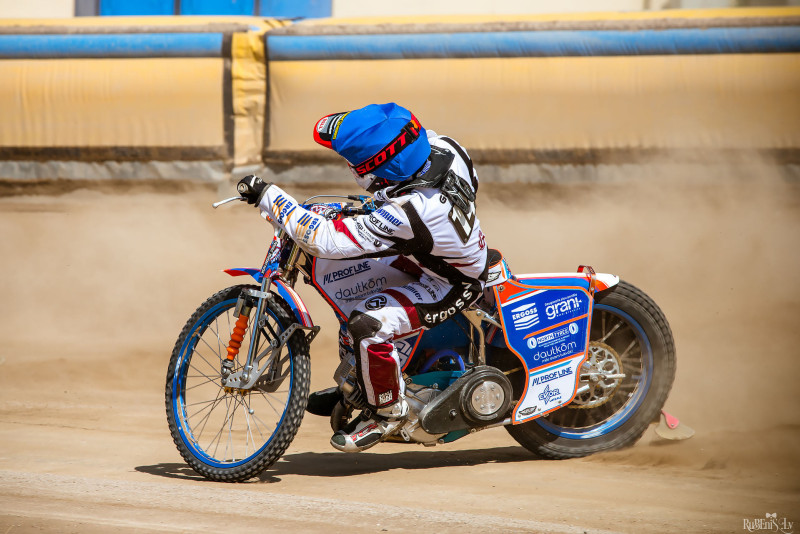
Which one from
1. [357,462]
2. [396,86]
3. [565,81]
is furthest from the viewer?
[396,86]

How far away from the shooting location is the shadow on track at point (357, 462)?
4.33 metres

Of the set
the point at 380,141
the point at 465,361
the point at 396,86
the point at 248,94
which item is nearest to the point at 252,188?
the point at 380,141

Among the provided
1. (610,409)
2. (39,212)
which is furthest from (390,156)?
(39,212)

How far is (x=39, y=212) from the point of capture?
880 centimetres

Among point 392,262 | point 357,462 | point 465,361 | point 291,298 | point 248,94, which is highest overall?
point 248,94

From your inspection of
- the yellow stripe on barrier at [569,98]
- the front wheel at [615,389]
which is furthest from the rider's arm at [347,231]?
the yellow stripe on barrier at [569,98]

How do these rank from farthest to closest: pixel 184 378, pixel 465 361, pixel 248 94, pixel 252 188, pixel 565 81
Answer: pixel 248 94 < pixel 565 81 < pixel 465 361 < pixel 184 378 < pixel 252 188

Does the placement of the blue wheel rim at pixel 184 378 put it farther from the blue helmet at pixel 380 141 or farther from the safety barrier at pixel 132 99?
the safety barrier at pixel 132 99

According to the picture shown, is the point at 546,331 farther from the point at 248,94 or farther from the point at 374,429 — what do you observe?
the point at 248,94

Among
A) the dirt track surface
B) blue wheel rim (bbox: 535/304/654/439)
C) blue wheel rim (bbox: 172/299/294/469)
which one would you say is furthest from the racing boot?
blue wheel rim (bbox: 535/304/654/439)

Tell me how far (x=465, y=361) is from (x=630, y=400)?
94 cm

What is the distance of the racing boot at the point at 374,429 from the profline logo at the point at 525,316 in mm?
Result: 695

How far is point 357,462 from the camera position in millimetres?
4617

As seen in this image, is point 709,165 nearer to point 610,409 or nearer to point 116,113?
point 610,409
